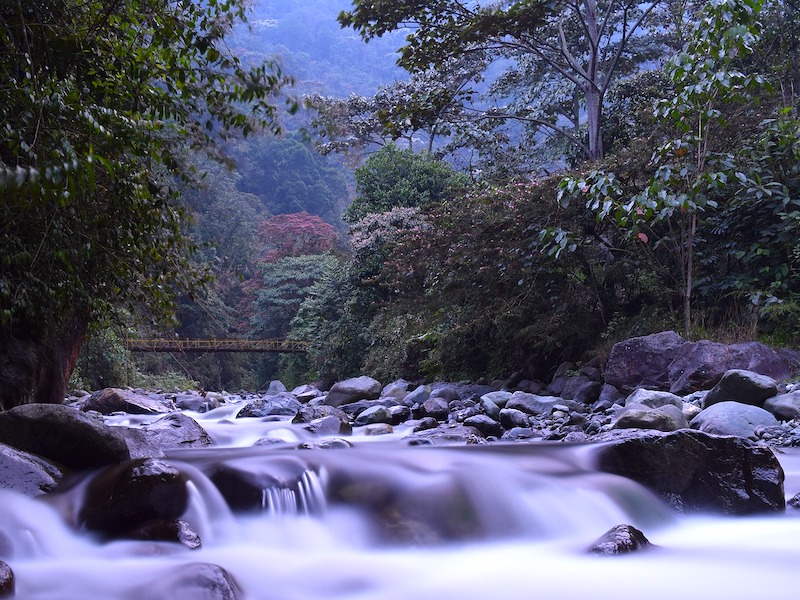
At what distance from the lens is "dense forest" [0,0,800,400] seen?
3998mm

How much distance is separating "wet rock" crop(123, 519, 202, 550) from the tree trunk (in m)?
2.39

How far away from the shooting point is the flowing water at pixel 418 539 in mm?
2914

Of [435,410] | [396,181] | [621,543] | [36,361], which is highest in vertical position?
[396,181]

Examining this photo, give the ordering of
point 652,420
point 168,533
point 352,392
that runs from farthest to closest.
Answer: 1. point 352,392
2. point 652,420
3. point 168,533

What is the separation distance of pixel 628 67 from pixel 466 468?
17200 mm

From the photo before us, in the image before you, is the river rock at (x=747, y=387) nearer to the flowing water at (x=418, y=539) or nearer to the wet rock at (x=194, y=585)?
the flowing water at (x=418, y=539)

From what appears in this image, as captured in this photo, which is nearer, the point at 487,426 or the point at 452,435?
the point at 452,435

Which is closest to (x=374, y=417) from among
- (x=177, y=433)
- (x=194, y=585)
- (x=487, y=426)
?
(x=487, y=426)

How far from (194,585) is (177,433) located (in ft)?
13.0

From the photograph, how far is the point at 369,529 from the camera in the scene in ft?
11.7

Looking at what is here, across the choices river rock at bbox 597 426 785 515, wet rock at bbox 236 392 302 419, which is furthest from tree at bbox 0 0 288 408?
wet rock at bbox 236 392 302 419

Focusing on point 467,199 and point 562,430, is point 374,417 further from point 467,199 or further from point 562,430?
point 467,199

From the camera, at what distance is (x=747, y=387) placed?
20.2 ft

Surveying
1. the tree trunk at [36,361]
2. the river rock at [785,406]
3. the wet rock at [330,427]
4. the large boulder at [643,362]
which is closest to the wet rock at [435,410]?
the wet rock at [330,427]
